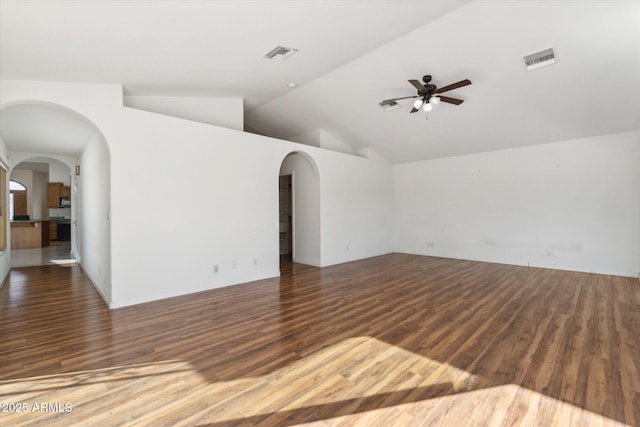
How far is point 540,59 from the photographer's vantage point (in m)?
3.93

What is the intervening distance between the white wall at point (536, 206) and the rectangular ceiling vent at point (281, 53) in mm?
5299

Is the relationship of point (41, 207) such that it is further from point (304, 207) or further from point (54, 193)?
point (304, 207)

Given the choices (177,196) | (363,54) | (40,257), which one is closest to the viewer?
(363,54)

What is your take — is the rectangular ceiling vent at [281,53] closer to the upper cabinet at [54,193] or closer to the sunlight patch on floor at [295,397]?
the sunlight patch on floor at [295,397]

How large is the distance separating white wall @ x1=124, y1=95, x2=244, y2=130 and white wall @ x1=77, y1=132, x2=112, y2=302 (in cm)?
82

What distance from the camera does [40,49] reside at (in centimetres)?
274

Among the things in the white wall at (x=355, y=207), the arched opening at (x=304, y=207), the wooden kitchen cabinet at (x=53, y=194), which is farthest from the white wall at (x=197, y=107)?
the wooden kitchen cabinet at (x=53, y=194)

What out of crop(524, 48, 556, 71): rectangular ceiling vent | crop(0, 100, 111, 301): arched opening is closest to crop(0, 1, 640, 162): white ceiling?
crop(524, 48, 556, 71): rectangular ceiling vent

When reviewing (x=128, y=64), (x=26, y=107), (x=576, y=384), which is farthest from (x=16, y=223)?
(x=576, y=384)

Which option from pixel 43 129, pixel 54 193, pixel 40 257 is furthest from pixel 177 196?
pixel 54 193

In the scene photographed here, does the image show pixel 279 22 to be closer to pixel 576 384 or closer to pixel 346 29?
pixel 346 29

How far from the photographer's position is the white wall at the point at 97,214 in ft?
13.2

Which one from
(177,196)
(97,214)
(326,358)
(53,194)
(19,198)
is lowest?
(326,358)

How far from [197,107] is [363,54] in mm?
2886
